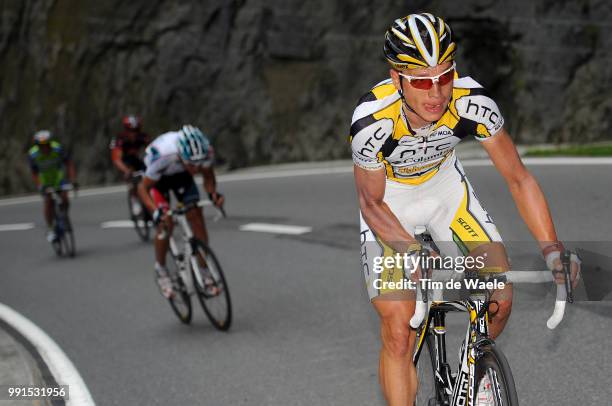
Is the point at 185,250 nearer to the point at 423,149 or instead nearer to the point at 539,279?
the point at 423,149

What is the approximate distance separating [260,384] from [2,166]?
21.3 meters

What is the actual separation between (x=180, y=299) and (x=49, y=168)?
6184 millimetres

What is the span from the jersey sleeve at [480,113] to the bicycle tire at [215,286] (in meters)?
4.01

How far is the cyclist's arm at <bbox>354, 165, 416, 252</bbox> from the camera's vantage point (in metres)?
3.80

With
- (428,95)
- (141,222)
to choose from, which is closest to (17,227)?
(141,222)

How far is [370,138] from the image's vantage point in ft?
12.7

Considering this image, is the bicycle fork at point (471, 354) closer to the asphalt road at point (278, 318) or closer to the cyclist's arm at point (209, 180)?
the asphalt road at point (278, 318)

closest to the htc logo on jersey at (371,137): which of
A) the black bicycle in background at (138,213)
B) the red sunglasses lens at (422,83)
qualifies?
the red sunglasses lens at (422,83)

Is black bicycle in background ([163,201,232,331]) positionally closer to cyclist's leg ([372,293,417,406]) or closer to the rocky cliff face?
cyclist's leg ([372,293,417,406])

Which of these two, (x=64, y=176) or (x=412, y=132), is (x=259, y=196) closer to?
(x=64, y=176)

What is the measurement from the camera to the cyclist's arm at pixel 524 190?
3588 mm

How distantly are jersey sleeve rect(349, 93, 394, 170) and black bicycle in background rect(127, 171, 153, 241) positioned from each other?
9542 mm

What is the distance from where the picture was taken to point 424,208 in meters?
4.27

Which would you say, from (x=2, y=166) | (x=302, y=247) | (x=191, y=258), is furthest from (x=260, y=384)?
(x=2, y=166)
